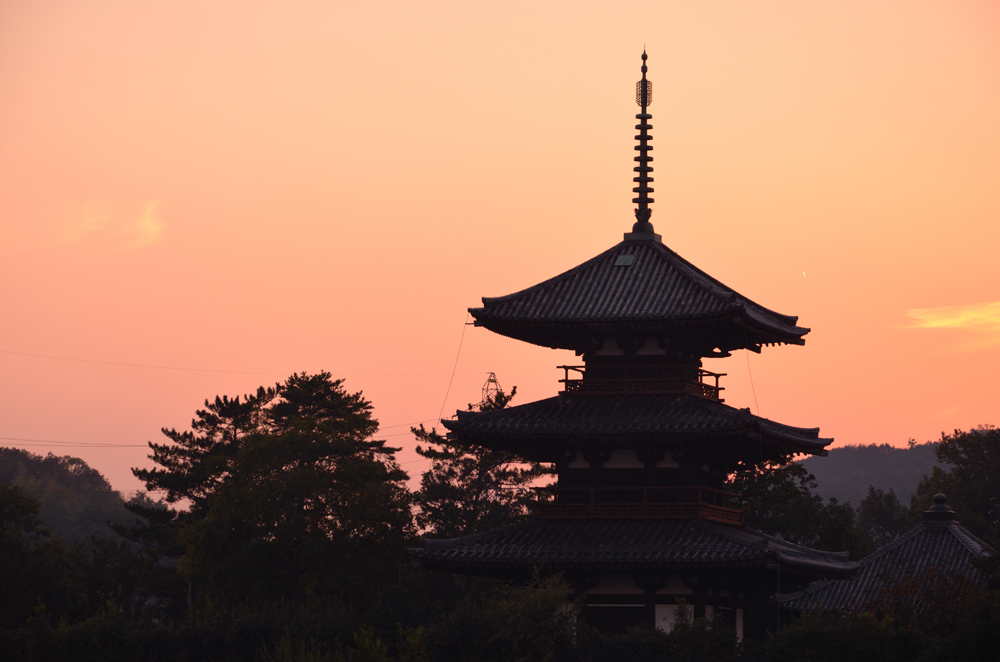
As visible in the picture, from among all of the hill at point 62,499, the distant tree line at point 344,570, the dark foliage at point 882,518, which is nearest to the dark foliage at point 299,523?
the distant tree line at point 344,570

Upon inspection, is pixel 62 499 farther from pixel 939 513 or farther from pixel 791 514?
pixel 939 513

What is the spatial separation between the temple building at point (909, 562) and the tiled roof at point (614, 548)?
17.2m

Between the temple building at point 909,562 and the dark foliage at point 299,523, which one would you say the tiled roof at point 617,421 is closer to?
the temple building at point 909,562

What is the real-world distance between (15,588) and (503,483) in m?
32.5

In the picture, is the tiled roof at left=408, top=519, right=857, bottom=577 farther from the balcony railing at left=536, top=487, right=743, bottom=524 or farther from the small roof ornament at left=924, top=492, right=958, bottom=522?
the small roof ornament at left=924, top=492, right=958, bottom=522

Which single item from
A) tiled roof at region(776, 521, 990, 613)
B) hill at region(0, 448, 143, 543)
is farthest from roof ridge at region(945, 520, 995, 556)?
hill at region(0, 448, 143, 543)

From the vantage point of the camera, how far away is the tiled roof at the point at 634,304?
37.3m

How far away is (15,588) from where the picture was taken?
72562 millimetres

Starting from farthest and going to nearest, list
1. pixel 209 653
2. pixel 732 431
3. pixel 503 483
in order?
pixel 503 483 < pixel 209 653 < pixel 732 431

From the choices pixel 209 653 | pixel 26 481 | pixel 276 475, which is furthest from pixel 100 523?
pixel 209 653

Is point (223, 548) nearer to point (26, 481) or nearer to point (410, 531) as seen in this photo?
point (410, 531)

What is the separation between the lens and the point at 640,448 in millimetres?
37281

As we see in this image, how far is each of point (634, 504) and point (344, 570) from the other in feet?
105

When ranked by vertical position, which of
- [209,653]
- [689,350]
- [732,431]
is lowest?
[209,653]
